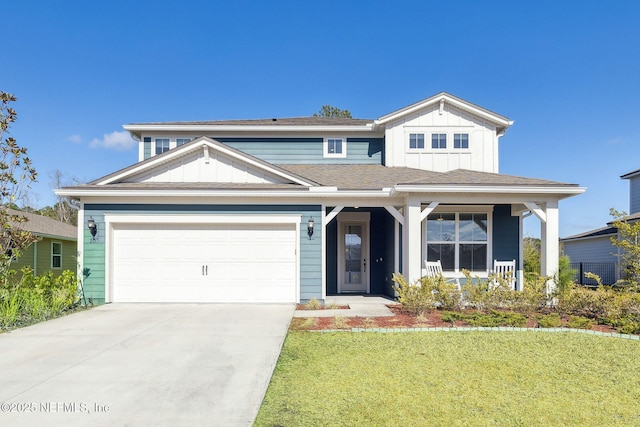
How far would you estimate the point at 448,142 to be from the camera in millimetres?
12953

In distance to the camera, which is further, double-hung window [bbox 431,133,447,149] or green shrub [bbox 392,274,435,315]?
double-hung window [bbox 431,133,447,149]

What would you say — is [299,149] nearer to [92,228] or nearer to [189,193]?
[189,193]

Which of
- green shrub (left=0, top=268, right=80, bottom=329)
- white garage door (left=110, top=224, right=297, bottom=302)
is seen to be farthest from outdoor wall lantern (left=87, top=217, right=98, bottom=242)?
green shrub (left=0, top=268, right=80, bottom=329)

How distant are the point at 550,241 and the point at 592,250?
14.9 metres

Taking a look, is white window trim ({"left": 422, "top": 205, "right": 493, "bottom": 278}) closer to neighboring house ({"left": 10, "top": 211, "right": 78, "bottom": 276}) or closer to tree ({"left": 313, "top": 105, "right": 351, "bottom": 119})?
neighboring house ({"left": 10, "top": 211, "right": 78, "bottom": 276})

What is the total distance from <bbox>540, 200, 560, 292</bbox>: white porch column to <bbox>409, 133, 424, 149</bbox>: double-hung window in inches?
180

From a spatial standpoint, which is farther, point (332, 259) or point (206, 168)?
point (332, 259)

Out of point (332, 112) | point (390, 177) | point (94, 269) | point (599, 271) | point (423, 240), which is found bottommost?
point (599, 271)

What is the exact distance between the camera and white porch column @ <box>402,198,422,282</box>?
927 centimetres

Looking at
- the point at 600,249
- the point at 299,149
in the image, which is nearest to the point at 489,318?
the point at 299,149

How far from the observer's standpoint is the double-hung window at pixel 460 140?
510 inches

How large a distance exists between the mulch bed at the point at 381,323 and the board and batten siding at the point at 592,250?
1511 cm

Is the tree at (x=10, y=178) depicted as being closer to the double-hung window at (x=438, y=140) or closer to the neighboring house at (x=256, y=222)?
the neighboring house at (x=256, y=222)

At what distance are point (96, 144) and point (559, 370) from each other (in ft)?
176
